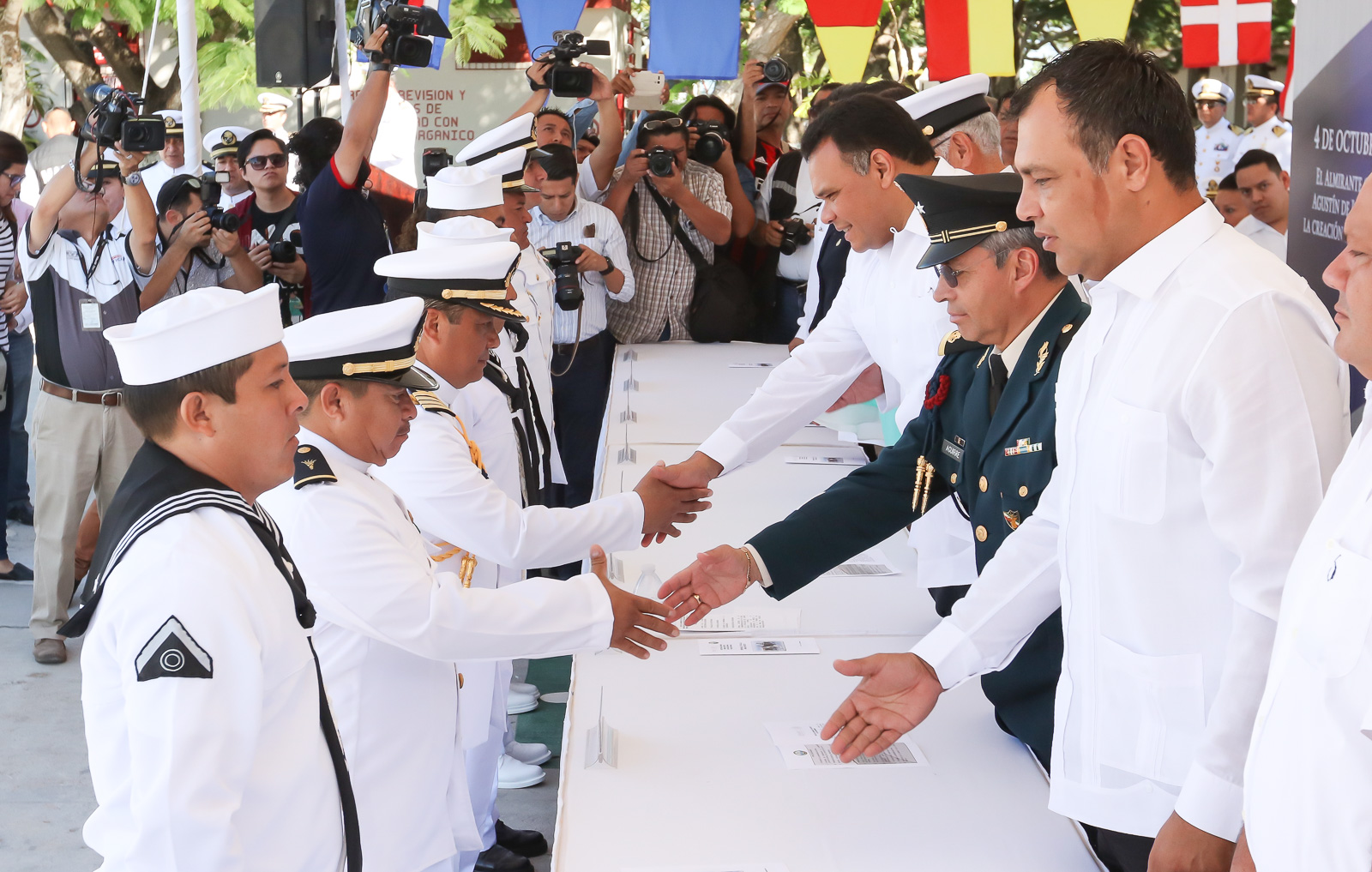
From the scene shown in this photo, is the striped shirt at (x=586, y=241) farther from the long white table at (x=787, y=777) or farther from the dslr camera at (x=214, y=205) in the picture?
the long white table at (x=787, y=777)

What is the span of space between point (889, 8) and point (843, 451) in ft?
32.4

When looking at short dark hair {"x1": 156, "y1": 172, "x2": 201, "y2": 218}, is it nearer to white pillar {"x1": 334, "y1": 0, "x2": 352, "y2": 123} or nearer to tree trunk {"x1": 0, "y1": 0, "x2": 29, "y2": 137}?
white pillar {"x1": 334, "y1": 0, "x2": 352, "y2": 123}

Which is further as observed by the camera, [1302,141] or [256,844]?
[1302,141]

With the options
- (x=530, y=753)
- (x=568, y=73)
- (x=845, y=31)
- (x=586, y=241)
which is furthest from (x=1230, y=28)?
(x=530, y=753)

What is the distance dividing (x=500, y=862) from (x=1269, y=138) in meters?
8.95

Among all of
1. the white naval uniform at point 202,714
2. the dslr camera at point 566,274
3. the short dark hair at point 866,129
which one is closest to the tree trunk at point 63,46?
the dslr camera at point 566,274

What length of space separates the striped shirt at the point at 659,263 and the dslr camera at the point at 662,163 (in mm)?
304

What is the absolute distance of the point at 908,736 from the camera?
2.07 meters

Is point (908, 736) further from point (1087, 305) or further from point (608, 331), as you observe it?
point (608, 331)

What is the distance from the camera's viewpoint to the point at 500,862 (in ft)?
10.4

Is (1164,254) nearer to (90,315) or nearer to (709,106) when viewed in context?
(90,315)

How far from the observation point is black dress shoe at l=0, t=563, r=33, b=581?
5543mm

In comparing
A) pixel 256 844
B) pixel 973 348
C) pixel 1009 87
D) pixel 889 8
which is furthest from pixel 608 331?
pixel 1009 87

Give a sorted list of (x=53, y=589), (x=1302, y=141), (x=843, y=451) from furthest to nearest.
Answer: (x=53, y=589) < (x=843, y=451) < (x=1302, y=141)
